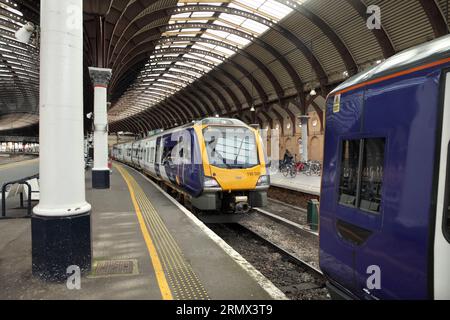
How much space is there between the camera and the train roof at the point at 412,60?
249 centimetres

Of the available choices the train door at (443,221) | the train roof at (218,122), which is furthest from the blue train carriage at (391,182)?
the train roof at (218,122)

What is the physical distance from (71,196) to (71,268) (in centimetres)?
82

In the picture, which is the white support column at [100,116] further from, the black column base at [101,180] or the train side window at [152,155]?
the train side window at [152,155]

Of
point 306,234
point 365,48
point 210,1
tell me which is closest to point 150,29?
point 210,1

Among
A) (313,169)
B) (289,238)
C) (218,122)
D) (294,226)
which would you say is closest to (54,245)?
(218,122)

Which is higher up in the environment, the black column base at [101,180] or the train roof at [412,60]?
the train roof at [412,60]

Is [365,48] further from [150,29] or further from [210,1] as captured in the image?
[150,29]

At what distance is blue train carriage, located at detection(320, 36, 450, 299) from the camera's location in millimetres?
2361

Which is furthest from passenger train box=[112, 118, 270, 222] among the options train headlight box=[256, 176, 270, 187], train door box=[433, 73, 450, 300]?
train door box=[433, 73, 450, 300]

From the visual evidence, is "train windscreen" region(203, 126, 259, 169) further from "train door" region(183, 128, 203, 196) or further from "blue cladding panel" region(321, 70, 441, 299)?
"blue cladding panel" region(321, 70, 441, 299)

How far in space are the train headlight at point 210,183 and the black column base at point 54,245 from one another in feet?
14.0

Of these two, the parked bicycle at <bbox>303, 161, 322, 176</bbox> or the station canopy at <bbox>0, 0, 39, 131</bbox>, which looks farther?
the parked bicycle at <bbox>303, 161, 322, 176</bbox>

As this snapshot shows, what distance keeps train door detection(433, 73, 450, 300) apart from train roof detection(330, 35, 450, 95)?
0.21 metres

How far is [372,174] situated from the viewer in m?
3.08
